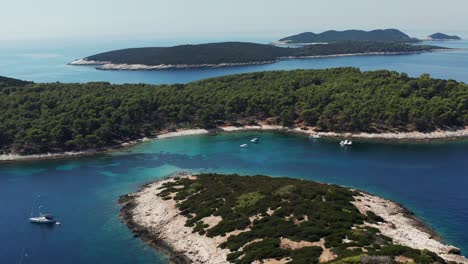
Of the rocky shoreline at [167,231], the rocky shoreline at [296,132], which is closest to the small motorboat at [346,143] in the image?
the rocky shoreline at [296,132]

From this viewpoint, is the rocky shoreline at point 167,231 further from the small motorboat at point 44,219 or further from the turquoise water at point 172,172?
the small motorboat at point 44,219

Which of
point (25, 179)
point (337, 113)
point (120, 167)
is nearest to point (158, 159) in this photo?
point (120, 167)

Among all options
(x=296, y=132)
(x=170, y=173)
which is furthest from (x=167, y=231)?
(x=296, y=132)

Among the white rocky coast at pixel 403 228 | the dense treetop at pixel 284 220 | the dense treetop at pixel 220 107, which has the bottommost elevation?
the white rocky coast at pixel 403 228

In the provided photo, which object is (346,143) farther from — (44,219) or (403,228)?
(44,219)

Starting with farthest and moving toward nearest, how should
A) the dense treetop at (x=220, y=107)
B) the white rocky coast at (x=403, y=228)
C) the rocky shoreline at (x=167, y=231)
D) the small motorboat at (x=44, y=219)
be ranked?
the dense treetop at (x=220, y=107) < the small motorboat at (x=44, y=219) < the rocky shoreline at (x=167, y=231) < the white rocky coast at (x=403, y=228)

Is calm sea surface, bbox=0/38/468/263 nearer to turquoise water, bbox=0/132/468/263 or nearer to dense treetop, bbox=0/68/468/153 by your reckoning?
turquoise water, bbox=0/132/468/263
